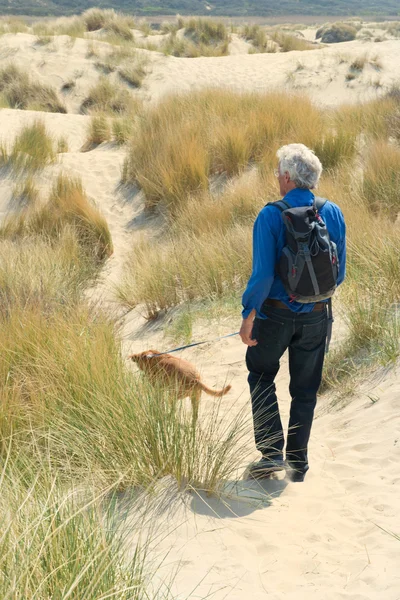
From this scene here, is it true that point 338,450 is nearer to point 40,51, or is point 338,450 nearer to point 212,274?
point 212,274

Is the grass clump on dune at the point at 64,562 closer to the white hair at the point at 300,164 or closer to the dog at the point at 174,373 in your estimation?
the dog at the point at 174,373

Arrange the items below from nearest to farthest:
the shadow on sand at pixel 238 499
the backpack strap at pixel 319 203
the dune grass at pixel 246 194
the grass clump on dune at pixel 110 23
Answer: the shadow on sand at pixel 238 499, the backpack strap at pixel 319 203, the dune grass at pixel 246 194, the grass clump on dune at pixel 110 23

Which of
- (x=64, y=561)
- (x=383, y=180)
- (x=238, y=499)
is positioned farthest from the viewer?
(x=383, y=180)

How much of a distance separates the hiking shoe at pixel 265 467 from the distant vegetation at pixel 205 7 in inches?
2405

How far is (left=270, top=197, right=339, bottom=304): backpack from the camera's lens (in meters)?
2.95

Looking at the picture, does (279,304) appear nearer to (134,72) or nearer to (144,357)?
(144,357)

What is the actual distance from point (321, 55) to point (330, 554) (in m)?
17.0

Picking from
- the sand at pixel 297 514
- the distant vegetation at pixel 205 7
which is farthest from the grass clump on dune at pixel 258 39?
the distant vegetation at pixel 205 7

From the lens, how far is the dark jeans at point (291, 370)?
321 cm

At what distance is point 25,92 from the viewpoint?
15.3 meters

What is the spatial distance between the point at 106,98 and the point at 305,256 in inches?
528

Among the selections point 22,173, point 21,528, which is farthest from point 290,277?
point 22,173

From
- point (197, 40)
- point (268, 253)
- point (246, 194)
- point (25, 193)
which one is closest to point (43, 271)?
point (246, 194)

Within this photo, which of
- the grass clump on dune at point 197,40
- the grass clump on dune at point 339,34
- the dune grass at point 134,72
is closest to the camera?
the dune grass at point 134,72
